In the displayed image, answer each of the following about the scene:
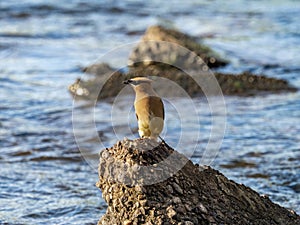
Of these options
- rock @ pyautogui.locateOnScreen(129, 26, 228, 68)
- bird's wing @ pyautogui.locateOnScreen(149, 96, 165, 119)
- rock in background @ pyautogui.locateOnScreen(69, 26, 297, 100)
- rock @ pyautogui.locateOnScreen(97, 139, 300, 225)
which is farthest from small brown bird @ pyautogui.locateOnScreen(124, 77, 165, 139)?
rock @ pyautogui.locateOnScreen(129, 26, 228, 68)

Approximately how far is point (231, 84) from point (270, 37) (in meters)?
4.46

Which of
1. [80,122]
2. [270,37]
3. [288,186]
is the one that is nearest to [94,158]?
[80,122]

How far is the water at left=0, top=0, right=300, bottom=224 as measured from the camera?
712 centimetres

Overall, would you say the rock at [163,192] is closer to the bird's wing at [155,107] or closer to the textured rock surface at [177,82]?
the bird's wing at [155,107]

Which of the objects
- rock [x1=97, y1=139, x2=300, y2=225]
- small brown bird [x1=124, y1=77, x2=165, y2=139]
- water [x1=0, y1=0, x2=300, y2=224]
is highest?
water [x1=0, y1=0, x2=300, y2=224]

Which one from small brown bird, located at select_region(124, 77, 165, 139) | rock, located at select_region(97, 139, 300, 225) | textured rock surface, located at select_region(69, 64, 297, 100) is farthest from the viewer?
textured rock surface, located at select_region(69, 64, 297, 100)

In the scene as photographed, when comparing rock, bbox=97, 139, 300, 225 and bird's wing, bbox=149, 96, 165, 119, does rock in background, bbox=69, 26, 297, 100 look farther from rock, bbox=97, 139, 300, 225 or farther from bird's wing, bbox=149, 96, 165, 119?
rock, bbox=97, 139, 300, 225

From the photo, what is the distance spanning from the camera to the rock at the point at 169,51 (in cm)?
1173

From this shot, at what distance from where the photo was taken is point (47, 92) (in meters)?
→ 11.1

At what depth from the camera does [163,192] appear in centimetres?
432

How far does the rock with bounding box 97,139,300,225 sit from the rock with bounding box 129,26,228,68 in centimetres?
708

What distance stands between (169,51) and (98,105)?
2015 mm

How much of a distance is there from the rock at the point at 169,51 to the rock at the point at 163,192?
7077 millimetres

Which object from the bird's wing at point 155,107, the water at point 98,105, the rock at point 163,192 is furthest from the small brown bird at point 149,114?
the water at point 98,105
